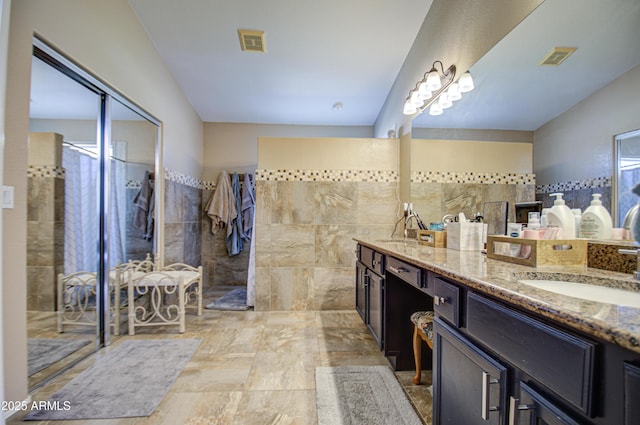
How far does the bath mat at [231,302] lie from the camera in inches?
121

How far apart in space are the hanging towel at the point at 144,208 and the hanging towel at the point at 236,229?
1.31 meters

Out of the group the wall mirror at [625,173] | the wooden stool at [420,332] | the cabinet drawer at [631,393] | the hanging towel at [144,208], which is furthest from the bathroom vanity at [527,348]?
the hanging towel at [144,208]

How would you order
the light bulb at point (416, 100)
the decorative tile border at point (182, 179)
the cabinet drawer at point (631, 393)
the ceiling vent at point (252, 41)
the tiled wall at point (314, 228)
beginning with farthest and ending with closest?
1. the decorative tile border at point (182, 179)
2. the tiled wall at point (314, 228)
3. the ceiling vent at point (252, 41)
4. the light bulb at point (416, 100)
5. the cabinet drawer at point (631, 393)

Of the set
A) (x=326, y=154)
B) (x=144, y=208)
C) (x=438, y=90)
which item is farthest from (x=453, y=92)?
(x=144, y=208)

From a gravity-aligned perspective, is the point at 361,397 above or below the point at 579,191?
below

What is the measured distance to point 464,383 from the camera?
2.88 feet

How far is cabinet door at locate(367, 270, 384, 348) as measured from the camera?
1845mm

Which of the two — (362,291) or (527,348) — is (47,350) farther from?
(527,348)

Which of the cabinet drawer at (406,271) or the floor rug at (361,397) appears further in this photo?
the floor rug at (361,397)

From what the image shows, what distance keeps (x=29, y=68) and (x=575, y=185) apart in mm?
2677

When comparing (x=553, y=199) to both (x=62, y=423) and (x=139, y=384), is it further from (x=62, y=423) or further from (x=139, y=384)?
(x=62, y=423)

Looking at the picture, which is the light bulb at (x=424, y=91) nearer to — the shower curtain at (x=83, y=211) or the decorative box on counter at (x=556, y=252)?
the decorative box on counter at (x=556, y=252)

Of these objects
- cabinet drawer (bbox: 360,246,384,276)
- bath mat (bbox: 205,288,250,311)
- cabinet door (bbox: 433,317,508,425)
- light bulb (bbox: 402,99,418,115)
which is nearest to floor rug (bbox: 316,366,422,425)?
cabinet door (bbox: 433,317,508,425)

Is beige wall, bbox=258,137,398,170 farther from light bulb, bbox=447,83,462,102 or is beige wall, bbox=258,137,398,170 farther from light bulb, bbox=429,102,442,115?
light bulb, bbox=447,83,462,102
